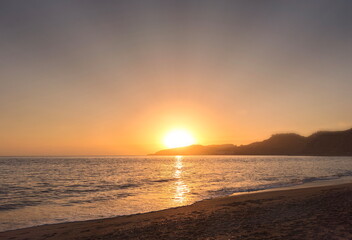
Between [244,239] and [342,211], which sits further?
[342,211]

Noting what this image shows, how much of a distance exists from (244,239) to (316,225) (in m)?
3.65

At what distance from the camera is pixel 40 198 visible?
24453mm

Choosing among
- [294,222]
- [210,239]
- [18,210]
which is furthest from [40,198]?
[294,222]

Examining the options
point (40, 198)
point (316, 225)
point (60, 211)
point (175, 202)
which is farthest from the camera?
point (40, 198)

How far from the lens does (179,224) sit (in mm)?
12516

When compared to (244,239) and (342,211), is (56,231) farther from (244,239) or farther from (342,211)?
(342,211)

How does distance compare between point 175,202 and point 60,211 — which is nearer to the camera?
point 60,211

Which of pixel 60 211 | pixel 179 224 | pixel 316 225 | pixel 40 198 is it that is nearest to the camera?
pixel 316 225

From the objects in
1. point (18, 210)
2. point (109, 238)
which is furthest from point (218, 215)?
point (18, 210)

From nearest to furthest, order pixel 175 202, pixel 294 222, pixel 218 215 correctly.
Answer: pixel 294 222, pixel 218 215, pixel 175 202

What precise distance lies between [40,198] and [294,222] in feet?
75.8

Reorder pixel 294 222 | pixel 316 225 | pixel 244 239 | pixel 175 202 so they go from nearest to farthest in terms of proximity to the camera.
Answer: pixel 244 239 → pixel 316 225 → pixel 294 222 → pixel 175 202

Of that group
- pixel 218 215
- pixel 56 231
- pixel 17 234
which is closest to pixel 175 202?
pixel 218 215

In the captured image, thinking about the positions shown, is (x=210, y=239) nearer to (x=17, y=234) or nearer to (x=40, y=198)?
(x=17, y=234)
